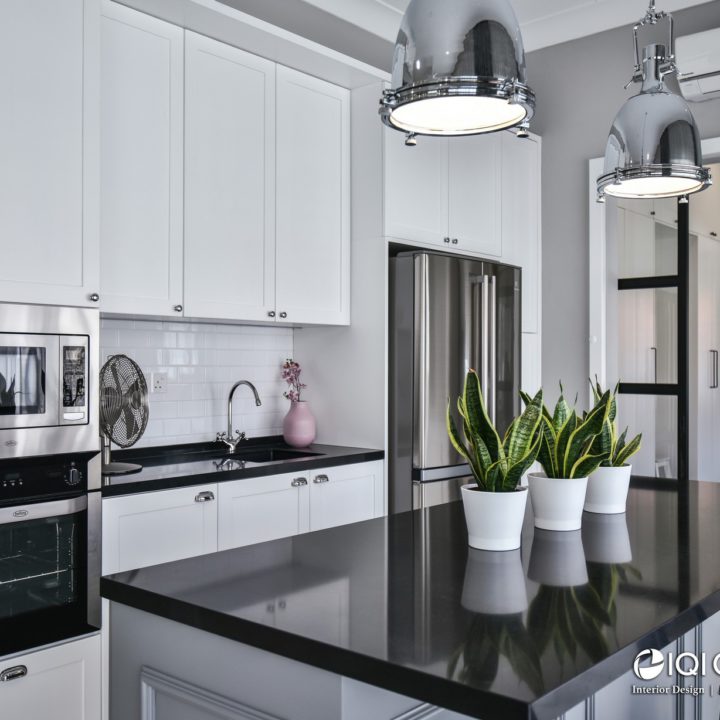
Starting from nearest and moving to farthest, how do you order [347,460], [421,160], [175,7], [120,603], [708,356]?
1. [120,603]
2. [175,7]
3. [347,460]
4. [421,160]
5. [708,356]

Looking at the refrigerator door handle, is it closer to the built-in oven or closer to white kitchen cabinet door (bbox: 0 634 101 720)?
the built-in oven

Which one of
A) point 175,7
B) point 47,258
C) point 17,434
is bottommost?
point 17,434

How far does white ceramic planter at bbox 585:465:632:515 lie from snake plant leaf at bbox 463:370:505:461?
0.46 metres

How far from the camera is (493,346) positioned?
401 cm

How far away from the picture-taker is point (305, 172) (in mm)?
3682

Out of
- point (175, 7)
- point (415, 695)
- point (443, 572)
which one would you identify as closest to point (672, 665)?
point (443, 572)

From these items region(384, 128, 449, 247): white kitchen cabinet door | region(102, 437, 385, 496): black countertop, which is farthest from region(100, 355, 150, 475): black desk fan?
region(384, 128, 449, 247): white kitchen cabinet door

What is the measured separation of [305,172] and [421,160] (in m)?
0.60

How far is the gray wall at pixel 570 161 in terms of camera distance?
4516 mm

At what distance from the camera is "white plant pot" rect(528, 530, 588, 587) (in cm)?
141

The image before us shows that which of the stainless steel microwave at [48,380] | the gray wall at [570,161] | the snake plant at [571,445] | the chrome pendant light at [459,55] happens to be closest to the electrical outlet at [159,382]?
the stainless steel microwave at [48,380]

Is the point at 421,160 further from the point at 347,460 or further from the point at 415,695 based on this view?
the point at 415,695

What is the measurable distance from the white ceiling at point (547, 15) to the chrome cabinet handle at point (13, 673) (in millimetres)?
3138

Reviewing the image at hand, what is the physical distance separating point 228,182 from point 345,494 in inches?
55.1
